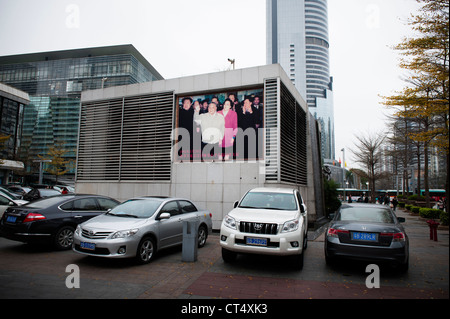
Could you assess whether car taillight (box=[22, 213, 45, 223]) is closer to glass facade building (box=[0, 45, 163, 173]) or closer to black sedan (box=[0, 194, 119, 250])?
black sedan (box=[0, 194, 119, 250])

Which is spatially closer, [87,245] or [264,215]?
[87,245]

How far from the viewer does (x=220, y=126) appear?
12.3 meters

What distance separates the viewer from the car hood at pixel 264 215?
5816 mm

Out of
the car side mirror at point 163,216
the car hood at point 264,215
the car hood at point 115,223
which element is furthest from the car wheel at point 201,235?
the car hood at point 115,223

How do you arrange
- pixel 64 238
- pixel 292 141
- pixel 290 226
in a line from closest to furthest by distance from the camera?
1. pixel 290 226
2. pixel 64 238
3. pixel 292 141

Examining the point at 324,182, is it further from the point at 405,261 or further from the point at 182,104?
the point at 405,261

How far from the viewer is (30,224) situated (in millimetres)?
6820

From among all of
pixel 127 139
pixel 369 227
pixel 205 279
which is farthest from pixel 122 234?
pixel 127 139

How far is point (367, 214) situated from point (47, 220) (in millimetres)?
8076

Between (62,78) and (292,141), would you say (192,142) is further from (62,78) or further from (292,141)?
(62,78)

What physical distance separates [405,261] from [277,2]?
154 meters

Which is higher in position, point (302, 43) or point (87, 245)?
point (302, 43)

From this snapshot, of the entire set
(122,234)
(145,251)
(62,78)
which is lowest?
(145,251)

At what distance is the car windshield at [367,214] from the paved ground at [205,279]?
1.14 meters
